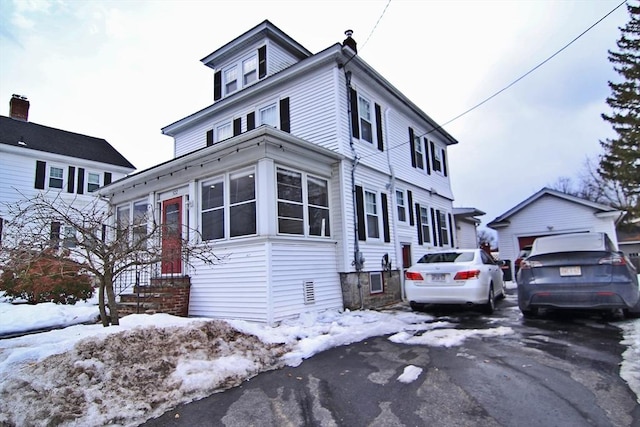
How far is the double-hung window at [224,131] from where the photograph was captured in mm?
12797

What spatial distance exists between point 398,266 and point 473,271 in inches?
179

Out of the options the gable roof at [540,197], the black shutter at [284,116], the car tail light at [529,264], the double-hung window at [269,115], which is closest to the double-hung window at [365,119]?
the black shutter at [284,116]

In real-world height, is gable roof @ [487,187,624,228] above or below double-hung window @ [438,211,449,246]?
→ above

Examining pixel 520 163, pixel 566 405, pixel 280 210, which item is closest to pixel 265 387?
pixel 566 405

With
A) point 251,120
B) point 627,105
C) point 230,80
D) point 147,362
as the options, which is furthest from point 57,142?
point 627,105

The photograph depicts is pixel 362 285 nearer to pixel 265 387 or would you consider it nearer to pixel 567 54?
pixel 265 387

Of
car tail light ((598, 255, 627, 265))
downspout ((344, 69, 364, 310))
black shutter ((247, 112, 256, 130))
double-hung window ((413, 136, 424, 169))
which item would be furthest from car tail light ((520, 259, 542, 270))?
black shutter ((247, 112, 256, 130))

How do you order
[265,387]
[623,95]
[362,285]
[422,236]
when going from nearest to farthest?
1. [265,387]
2. [362,285]
3. [422,236]
4. [623,95]

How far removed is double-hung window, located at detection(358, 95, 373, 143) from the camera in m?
10.9

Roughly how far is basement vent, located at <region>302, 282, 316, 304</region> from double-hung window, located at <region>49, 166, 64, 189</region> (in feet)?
54.6

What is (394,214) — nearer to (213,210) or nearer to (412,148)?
(412,148)

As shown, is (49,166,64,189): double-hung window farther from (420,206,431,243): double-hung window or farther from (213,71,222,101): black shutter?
(420,206,431,243): double-hung window

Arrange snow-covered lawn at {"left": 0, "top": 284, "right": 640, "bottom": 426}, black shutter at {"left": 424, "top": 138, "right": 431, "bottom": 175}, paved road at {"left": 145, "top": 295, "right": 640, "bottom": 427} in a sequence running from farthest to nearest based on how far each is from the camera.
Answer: black shutter at {"left": 424, "top": 138, "right": 431, "bottom": 175} < snow-covered lawn at {"left": 0, "top": 284, "right": 640, "bottom": 426} < paved road at {"left": 145, "top": 295, "right": 640, "bottom": 427}

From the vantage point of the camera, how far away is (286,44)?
1298 cm
